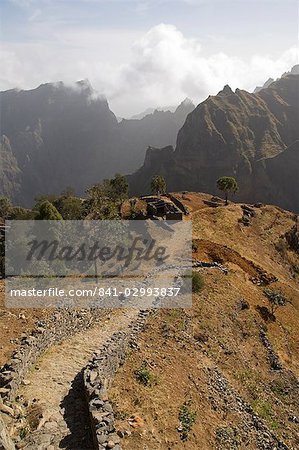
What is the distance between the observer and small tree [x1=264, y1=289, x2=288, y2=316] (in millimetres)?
43775

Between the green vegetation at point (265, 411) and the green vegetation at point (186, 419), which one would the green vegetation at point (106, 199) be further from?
the green vegetation at point (186, 419)

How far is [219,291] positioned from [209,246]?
57.0ft

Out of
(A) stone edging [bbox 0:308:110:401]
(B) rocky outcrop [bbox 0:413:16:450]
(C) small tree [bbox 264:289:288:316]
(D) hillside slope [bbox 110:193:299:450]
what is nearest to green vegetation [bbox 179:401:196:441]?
(D) hillside slope [bbox 110:193:299:450]

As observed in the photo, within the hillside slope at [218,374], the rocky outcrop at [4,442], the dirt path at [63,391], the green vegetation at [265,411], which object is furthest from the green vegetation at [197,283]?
the rocky outcrop at [4,442]

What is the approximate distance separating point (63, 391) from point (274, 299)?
29965 millimetres

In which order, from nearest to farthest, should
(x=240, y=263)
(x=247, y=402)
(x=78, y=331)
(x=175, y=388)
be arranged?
(x=175, y=388) → (x=247, y=402) → (x=78, y=331) → (x=240, y=263)

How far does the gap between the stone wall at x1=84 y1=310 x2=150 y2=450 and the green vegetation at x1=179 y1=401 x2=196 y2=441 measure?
433cm

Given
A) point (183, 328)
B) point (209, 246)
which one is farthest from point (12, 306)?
point (209, 246)

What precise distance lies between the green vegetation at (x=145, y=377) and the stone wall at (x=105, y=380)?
1.30m

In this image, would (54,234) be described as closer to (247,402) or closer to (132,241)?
(132,241)

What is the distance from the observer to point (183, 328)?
31.6 metres

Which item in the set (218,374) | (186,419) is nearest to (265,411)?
(218,374)

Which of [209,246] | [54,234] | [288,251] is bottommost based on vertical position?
[288,251]

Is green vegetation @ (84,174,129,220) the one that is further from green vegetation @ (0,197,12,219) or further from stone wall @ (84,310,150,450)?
green vegetation @ (0,197,12,219)
